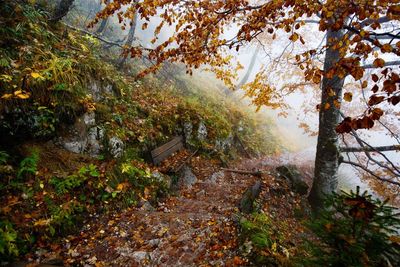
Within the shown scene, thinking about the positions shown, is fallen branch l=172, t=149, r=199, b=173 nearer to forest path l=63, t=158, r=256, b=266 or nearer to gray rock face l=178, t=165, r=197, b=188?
gray rock face l=178, t=165, r=197, b=188

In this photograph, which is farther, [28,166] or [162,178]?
[162,178]

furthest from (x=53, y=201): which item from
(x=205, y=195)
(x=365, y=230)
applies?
(x=365, y=230)

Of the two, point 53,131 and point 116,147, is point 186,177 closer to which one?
point 116,147

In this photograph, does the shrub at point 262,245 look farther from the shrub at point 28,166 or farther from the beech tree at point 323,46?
the shrub at point 28,166

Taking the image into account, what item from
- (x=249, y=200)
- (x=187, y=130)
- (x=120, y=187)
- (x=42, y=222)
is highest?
(x=187, y=130)

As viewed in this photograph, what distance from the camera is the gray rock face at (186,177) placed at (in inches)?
314

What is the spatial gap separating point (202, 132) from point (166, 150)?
237 centimetres

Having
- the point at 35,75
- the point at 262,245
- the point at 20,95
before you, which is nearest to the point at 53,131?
the point at 20,95

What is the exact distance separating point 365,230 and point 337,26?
262 cm

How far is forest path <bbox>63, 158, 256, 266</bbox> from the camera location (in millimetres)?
4434

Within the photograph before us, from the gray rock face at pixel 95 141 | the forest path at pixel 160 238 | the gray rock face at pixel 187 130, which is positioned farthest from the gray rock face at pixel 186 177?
the gray rock face at pixel 95 141

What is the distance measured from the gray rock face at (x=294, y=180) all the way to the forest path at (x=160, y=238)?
330 cm

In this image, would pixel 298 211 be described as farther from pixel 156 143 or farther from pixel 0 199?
pixel 0 199

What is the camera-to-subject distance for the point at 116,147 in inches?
261
